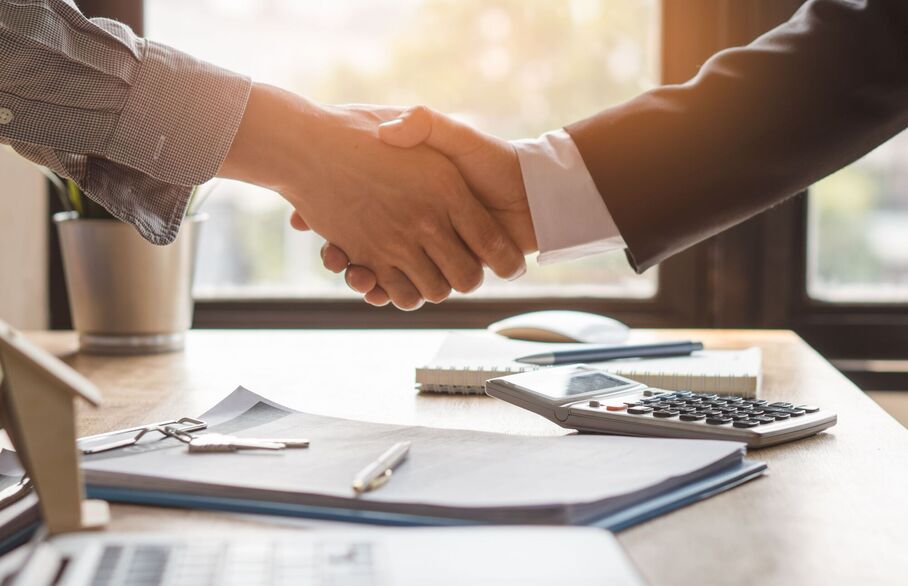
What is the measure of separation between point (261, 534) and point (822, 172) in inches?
32.3

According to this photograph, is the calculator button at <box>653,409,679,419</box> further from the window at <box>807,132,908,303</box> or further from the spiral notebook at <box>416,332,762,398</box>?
the window at <box>807,132,908,303</box>

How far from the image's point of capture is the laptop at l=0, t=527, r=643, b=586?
365 mm

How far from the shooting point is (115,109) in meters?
0.96

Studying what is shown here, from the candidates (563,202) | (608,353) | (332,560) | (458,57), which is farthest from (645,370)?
(458,57)

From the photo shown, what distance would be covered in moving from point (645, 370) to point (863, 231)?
3.56 feet

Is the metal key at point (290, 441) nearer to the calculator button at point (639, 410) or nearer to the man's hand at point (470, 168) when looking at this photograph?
the calculator button at point (639, 410)

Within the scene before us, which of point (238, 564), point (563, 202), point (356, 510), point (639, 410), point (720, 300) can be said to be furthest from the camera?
point (720, 300)

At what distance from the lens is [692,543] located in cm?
46

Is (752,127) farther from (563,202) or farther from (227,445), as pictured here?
(227,445)

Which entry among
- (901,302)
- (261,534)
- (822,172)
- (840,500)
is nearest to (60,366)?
(261,534)

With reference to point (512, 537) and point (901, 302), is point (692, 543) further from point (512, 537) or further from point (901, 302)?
point (901, 302)

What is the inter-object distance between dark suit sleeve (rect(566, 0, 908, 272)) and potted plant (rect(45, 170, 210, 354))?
1.73 ft

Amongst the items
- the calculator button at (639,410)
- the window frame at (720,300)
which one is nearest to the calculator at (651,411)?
the calculator button at (639,410)

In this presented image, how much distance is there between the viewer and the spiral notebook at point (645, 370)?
870mm
